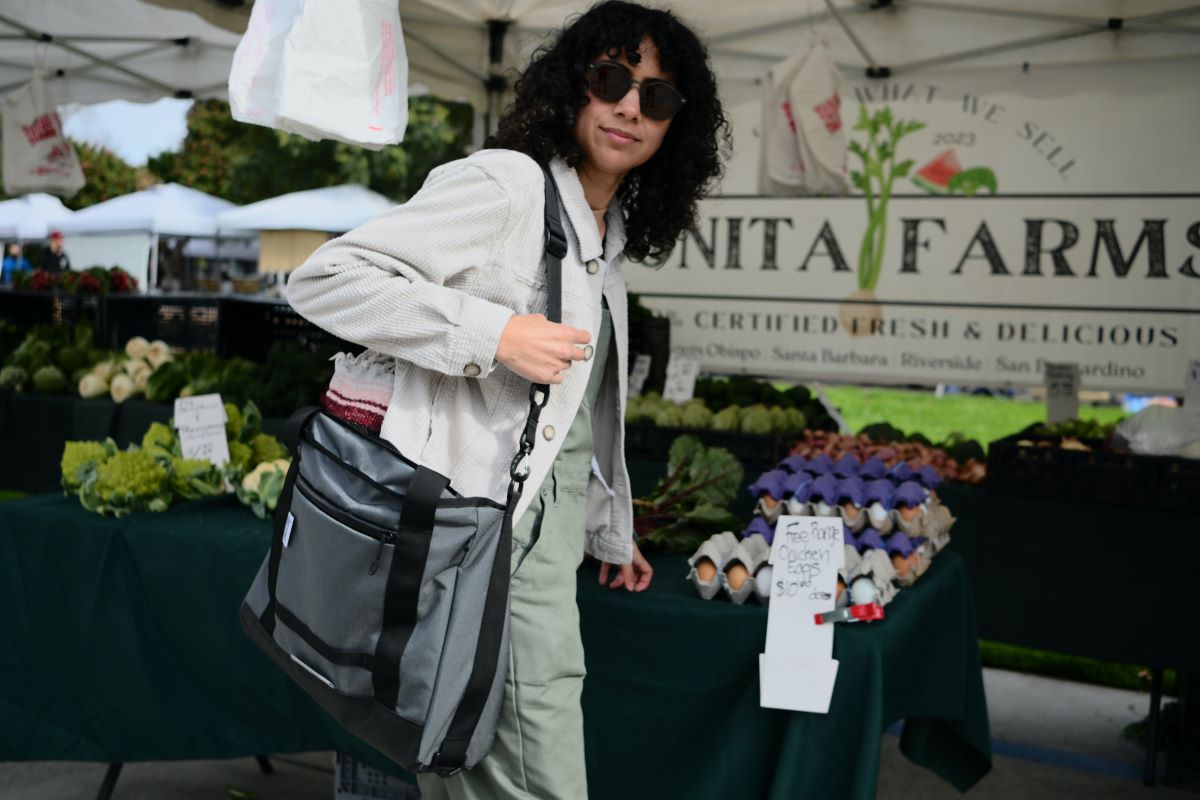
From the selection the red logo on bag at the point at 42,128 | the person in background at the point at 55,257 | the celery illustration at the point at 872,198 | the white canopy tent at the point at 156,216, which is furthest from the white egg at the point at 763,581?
the person in background at the point at 55,257

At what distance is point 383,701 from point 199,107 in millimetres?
28575

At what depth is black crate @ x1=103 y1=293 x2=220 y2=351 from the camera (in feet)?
21.0

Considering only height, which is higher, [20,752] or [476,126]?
[476,126]

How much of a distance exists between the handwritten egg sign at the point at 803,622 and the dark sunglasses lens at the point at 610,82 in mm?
832

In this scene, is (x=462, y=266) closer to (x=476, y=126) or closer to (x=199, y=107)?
(x=476, y=126)

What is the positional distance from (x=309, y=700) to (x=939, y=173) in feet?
14.5

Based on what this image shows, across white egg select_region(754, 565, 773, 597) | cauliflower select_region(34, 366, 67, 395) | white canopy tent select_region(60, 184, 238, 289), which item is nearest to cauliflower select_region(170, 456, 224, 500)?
white egg select_region(754, 565, 773, 597)

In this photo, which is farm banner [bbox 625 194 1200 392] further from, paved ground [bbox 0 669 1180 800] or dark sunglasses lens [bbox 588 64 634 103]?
dark sunglasses lens [bbox 588 64 634 103]

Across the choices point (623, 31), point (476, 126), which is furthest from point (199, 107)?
point (623, 31)

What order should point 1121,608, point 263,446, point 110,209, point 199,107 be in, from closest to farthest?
point 263,446 → point 1121,608 → point 110,209 → point 199,107

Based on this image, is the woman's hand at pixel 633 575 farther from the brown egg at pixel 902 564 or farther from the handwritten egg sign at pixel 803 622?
the brown egg at pixel 902 564

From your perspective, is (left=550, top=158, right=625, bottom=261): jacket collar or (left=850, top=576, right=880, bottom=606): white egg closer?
(left=550, top=158, right=625, bottom=261): jacket collar

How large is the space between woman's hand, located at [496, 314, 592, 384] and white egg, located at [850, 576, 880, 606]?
0.84 m

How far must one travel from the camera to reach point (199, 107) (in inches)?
1081
